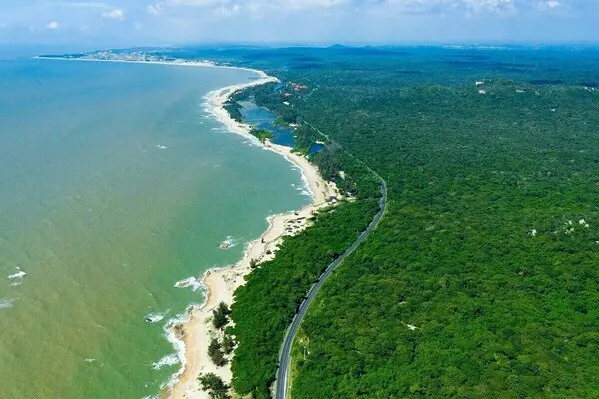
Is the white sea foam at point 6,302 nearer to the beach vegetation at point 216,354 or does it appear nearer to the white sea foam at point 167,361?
the white sea foam at point 167,361

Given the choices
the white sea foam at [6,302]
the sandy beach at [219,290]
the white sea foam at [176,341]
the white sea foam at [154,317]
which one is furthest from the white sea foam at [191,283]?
the white sea foam at [6,302]

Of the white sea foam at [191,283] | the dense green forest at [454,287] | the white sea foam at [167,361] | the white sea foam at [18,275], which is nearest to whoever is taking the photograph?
the dense green forest at [454,287]

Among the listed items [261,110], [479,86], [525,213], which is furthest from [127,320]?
[479,86]

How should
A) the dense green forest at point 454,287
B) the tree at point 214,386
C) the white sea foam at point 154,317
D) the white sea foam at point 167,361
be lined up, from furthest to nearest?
the white sea foam at point 154,317 < the white sea foam at point 167,361 < the tree at point 214,386 < the dense green forest at point 454,287

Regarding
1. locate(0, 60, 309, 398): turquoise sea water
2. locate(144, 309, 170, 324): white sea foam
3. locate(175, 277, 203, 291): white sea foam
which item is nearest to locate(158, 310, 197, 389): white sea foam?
locate(0, 60, 309, 398): turquoise sea water

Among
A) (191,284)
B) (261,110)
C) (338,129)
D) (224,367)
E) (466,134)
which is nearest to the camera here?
(224,367)

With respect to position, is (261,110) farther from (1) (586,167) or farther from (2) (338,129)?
(1) (586,167)
